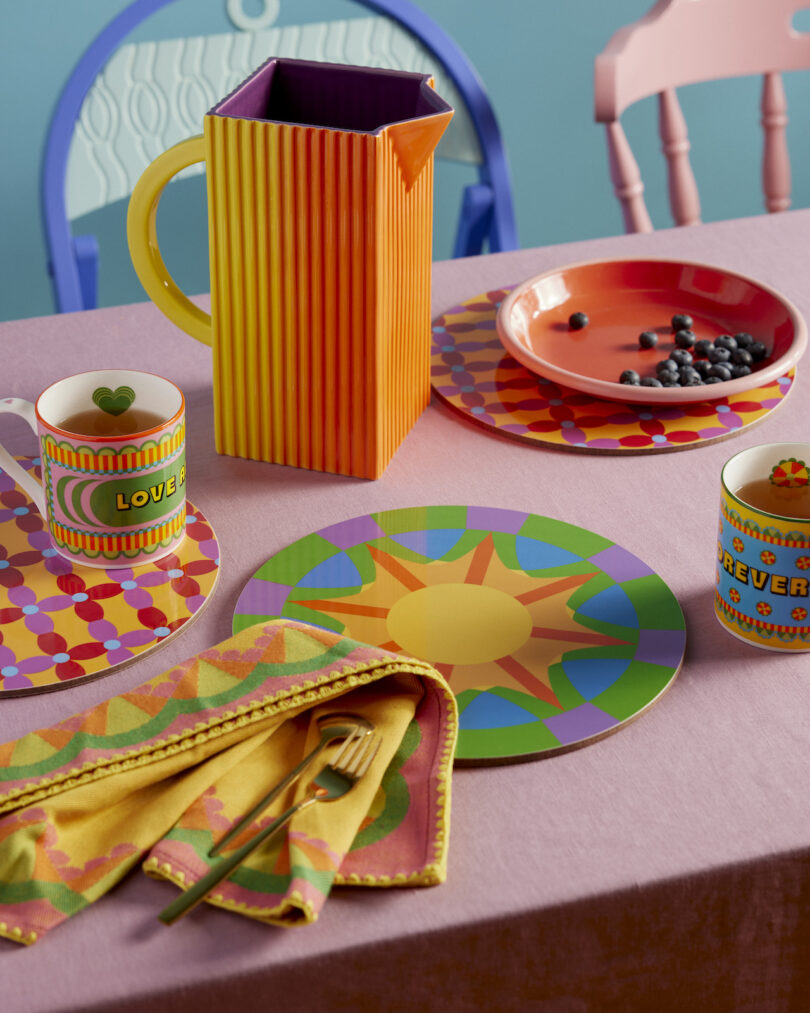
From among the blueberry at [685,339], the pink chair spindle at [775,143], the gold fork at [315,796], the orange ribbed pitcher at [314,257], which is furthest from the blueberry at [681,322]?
the pink chair spindle at [775,143]

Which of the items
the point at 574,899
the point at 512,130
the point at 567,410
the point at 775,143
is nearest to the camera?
the point at 574,899

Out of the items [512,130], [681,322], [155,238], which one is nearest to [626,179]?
[681,322]

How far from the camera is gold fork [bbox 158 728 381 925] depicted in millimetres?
600

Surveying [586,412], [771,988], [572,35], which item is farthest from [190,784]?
[572,35]

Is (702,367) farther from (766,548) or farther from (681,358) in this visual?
(766,548)

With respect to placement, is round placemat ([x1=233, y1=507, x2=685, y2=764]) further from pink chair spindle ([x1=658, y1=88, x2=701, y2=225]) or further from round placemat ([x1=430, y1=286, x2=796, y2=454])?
pink chair spindle ([x1=658, y1=88, x2=701, y2=225])

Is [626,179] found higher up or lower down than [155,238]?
lower down

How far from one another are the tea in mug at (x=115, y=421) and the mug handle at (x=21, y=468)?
0.10 feet

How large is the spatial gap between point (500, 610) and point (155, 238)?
0.40 metres

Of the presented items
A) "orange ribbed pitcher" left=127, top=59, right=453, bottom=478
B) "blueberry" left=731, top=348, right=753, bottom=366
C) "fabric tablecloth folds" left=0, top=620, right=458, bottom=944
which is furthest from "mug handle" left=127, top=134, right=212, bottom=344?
"blueberry" left=731, top=348, right=753, bottom=366

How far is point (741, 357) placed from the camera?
1090 mm

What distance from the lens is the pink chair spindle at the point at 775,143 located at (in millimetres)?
1769

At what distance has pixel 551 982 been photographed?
65 centimetres

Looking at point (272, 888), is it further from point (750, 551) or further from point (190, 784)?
point (750, 551)
